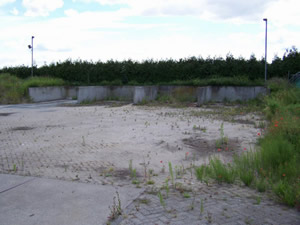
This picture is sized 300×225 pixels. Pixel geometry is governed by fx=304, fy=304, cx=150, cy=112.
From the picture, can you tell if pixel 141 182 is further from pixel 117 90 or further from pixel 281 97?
pixel 117 90

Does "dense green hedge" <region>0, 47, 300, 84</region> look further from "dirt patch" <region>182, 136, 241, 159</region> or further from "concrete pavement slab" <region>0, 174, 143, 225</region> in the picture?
"concrete pavement slab" <region>0, 174, 143, 225</region>

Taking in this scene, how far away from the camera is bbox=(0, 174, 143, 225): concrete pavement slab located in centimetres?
361

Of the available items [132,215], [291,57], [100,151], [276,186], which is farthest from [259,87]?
[132,215]

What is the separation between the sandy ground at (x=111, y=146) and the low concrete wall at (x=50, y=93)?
10.3 m

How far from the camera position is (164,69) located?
23.4 meters

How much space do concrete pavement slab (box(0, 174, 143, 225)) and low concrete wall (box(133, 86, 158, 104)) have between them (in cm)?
1405

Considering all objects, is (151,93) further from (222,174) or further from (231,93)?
(222,174)

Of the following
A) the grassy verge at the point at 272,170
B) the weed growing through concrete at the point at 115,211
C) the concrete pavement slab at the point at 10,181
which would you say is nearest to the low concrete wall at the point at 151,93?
the grassy verge at the point at 272,170

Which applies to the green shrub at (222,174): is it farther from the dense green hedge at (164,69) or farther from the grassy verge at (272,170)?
the dense green hedge at (164,69)

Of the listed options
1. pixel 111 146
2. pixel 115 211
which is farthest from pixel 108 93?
pixel 115 211

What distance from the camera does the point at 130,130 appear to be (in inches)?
373

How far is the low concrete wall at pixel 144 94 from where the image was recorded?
18.9 meters

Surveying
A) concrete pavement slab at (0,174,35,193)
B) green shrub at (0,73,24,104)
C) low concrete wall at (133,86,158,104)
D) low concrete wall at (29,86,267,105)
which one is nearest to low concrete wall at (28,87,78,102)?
low concrete wall at (29,86,267,105)

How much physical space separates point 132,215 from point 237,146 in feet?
13.6
